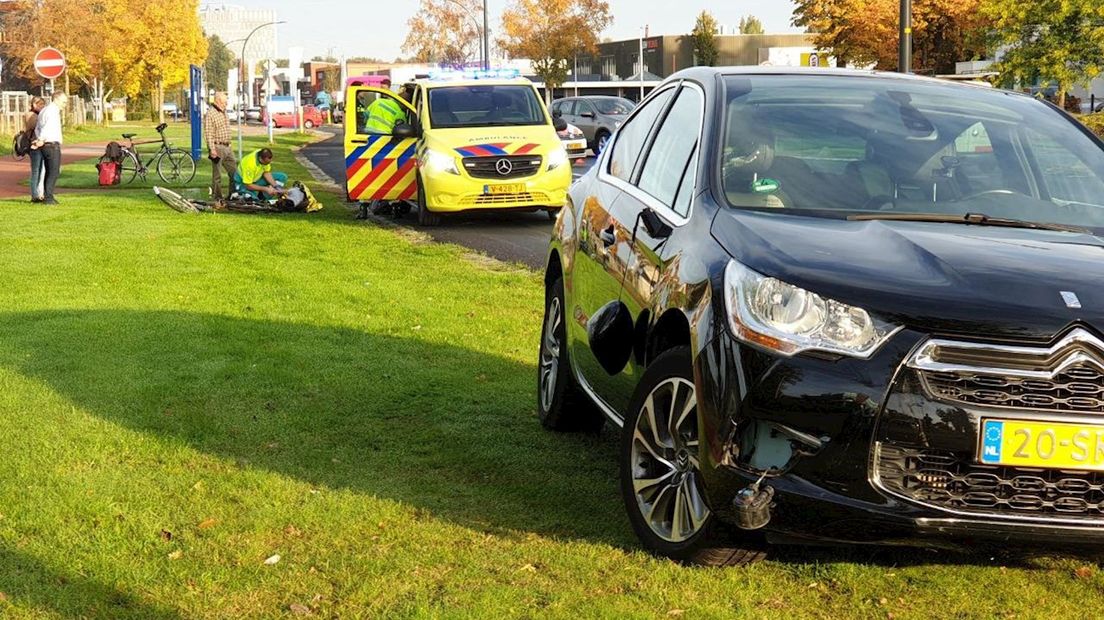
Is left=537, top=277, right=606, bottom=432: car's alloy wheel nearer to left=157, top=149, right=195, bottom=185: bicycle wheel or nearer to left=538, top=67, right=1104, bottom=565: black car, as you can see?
left=538, top=67, right=1104, bottom=565: black car

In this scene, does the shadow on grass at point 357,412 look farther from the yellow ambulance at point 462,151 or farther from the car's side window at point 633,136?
the yellow ambulance at point 462,151

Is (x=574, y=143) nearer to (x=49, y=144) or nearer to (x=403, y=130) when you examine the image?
(x=49, y=144)

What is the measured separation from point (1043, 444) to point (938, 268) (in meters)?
0.59

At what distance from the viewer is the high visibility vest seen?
20109 mm

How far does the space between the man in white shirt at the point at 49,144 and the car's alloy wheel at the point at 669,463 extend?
19002 millimetres

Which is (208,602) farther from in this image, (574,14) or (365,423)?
(574,14)

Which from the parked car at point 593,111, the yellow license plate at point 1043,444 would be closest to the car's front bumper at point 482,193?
the yellow license plate at point 1043,444

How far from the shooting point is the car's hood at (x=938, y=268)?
3.87 meters

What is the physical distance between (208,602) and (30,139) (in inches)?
765

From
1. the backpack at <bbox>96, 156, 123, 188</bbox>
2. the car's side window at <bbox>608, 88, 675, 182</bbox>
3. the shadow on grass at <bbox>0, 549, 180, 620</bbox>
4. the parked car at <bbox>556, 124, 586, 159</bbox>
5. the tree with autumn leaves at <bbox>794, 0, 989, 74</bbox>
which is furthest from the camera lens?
the tree with autumn leaves at <bbox>794, 0, 989, 74</bbox>

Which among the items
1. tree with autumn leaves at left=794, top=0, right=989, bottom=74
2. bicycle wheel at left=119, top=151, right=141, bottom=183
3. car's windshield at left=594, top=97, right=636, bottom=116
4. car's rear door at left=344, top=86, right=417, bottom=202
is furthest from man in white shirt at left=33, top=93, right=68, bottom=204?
tree with autumn leaves at left=794, top=0, right=989, bottom=74

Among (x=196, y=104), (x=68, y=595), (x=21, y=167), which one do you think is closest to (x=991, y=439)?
(x=68, y=595)

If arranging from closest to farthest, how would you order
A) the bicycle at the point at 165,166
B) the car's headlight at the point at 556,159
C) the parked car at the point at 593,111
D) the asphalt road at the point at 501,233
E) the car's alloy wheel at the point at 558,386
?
the car's alloy wheel at the point at 558,386
the asphalt road at the point at 501,233
the car's headlight at the point at 556,159
the bicycle at the point at 165,166
the parked car at the point at 593,111

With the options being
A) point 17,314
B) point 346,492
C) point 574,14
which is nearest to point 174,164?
point 17,314
